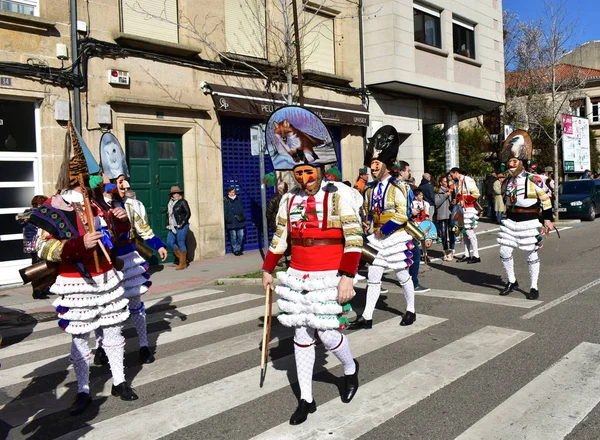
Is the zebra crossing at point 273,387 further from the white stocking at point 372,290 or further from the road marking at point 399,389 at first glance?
the white stocking at point 372,290

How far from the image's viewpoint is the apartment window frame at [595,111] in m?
49.3

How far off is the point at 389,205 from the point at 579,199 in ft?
57.6

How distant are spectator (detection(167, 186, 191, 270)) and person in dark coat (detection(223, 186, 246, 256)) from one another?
1.58m

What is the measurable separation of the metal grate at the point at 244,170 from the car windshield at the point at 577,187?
13502mm

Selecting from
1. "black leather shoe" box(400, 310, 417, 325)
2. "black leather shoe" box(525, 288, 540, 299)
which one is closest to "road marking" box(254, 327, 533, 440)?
"black leather shoe" box(400, 310, 417, 325)

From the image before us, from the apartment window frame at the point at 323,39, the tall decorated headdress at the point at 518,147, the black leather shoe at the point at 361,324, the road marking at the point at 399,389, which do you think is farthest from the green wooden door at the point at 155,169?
the road marking at the point at 399,389

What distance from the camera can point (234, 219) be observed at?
1407 cm

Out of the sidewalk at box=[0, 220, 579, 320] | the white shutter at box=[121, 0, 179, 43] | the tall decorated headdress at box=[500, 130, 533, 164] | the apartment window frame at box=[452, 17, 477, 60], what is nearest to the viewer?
the tall decorated headdress at box=[500, 130, 533, 164]

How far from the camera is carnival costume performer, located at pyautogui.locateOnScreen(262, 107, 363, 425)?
3.98m

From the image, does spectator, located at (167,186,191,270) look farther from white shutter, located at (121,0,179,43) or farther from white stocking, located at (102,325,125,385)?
white stocking, located at (102,325,125,385)

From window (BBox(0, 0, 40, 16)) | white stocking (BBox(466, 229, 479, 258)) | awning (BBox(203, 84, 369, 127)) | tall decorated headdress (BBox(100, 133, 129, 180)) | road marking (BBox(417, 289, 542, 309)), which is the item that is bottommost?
road marking (BBox(417, 289, 542, 309))

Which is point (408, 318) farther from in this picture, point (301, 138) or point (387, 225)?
point (301, 138)

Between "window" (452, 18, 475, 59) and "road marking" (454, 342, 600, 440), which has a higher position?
"window" (452, 18, 475, 59)

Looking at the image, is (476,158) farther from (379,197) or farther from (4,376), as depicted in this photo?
(4,376)
